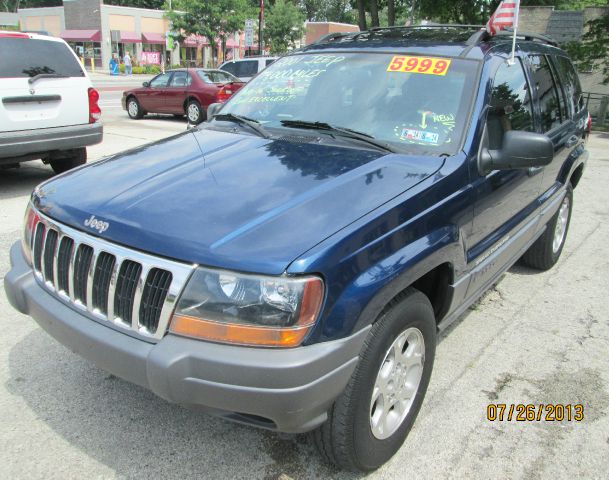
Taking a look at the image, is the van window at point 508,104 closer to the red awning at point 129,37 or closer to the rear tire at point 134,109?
the rear tire at point 134,109

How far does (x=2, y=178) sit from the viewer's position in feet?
25.1

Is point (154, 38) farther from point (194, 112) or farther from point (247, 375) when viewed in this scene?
point (247, 375)

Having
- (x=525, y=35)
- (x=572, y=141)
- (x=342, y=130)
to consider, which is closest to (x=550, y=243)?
A: (x=572, y=141)

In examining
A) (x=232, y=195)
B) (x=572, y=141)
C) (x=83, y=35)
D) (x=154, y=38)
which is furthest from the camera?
(x=154, y=38)

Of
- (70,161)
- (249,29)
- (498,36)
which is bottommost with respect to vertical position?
(70,161)

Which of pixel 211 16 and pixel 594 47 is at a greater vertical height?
pixel 211 16

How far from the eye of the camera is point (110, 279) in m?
2.16

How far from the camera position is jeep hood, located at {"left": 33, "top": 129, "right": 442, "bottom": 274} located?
78.9 inches

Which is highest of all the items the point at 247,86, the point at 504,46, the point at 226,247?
the point at 504,46

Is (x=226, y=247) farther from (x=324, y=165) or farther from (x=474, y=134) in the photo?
(x=474, y=134)

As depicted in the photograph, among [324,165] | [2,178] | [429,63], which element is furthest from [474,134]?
[2,178]

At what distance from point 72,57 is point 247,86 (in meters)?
4.21

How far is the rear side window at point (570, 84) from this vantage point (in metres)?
4.65

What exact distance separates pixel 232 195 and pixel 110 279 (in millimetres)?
602
